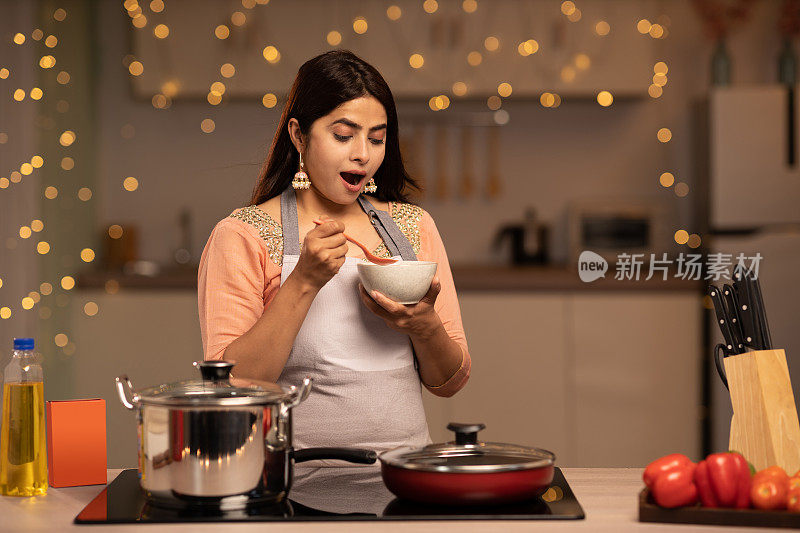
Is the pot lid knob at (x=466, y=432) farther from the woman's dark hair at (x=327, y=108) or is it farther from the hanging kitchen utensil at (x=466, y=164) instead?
the hanging kitchen utensil at (x=466, y=164)

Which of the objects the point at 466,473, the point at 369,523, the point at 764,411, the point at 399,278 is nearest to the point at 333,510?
the point at 369,523

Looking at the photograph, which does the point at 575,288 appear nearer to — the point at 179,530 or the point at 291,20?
the point at 291,20

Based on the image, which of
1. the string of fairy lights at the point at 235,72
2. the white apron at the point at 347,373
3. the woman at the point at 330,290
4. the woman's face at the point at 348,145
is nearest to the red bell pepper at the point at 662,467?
the woman at the point at 330,290

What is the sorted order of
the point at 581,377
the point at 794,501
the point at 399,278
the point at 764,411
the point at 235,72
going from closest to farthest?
the point at 794,501 < the point at 764,411 < the point at 399,278 < the point at 581,377 < the point at 235,72

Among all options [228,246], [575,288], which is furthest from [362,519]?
[575,288]

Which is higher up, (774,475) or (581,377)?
(774,475)

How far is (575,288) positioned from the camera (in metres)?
3.25

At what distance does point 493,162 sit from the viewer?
3.78 metres

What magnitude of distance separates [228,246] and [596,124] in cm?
256

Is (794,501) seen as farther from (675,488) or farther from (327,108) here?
(327,108)

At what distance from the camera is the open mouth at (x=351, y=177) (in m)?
1.46

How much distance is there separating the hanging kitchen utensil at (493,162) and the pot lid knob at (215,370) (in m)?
2.74

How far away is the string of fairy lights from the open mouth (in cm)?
200

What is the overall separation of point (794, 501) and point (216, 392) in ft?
2.17
